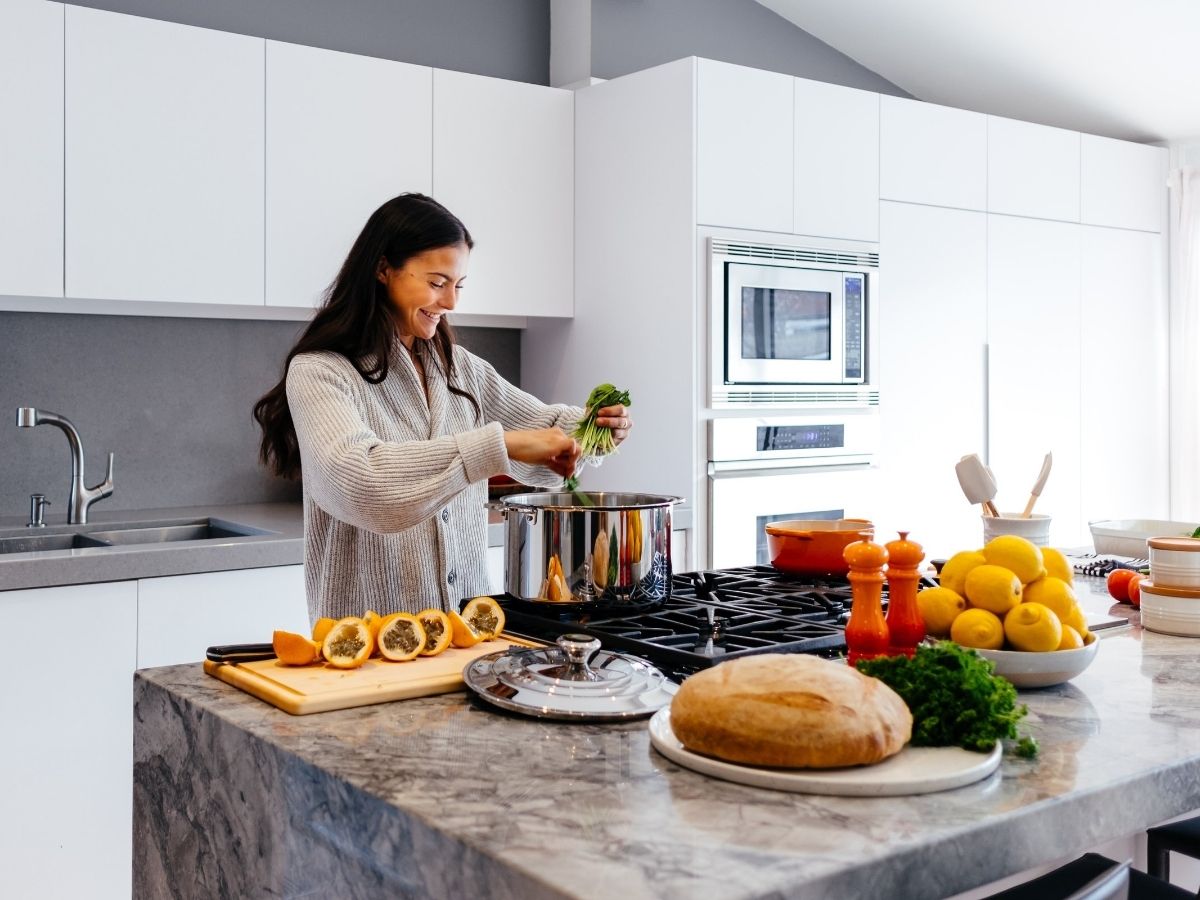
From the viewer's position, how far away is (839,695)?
1050 millimetres

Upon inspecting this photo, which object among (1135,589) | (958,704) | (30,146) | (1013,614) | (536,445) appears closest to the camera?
(958,704)

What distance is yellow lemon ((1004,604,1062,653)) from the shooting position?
4.50 feet

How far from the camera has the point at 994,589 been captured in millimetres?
1414

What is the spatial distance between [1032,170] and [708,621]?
132 inches

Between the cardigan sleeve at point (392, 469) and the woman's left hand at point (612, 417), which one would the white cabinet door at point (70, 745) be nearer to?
the cardigan sleeve at point (392, 469)

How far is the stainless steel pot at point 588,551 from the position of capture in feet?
4.99

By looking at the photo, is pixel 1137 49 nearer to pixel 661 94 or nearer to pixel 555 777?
pixel 661 94

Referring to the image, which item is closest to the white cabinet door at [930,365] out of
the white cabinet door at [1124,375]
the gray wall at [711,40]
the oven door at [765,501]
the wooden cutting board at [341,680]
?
the oven door at [765,501]

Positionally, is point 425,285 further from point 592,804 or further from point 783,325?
point 783,325

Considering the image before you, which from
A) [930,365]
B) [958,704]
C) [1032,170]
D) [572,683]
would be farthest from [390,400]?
[1032,170]

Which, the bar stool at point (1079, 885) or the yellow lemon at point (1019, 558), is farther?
the yellow lemon at point (1019, 558)

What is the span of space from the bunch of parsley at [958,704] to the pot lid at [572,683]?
27cm

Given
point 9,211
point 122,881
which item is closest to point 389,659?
point 122,881

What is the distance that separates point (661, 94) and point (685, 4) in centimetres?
94
